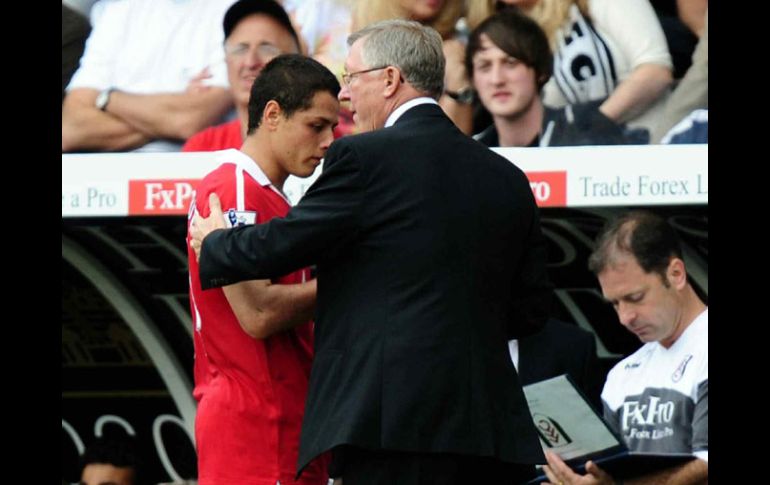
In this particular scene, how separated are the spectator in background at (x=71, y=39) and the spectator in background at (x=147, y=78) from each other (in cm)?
3

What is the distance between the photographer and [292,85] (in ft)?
13.3

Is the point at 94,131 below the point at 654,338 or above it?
above

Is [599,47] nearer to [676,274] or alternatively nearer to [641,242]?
[641,242]

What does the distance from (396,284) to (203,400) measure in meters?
0.75

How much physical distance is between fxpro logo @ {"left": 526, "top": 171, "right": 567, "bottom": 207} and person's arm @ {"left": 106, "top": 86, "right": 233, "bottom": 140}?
1328 mm

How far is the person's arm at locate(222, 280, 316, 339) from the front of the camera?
12.8 ft

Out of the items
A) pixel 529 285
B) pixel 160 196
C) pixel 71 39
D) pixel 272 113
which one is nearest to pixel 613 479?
pixel 529 285

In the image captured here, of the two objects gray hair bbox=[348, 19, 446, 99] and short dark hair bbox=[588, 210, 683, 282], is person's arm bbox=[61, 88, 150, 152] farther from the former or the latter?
gray hair bbox=[348, 19, 446, 99]

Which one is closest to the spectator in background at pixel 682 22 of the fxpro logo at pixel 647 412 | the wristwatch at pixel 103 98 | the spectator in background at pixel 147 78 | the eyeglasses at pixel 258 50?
the fxpro logo at pixel 647 412

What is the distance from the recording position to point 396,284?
3.62m

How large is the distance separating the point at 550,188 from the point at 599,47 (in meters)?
0.61

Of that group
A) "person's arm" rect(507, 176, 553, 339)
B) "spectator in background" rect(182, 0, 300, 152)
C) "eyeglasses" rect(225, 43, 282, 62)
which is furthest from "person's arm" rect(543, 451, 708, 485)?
"eyeglasses" rect(225, 43, 282, 62)

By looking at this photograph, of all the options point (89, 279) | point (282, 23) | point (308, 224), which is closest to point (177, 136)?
point (282, 23)

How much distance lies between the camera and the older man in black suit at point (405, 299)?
11.8ft
